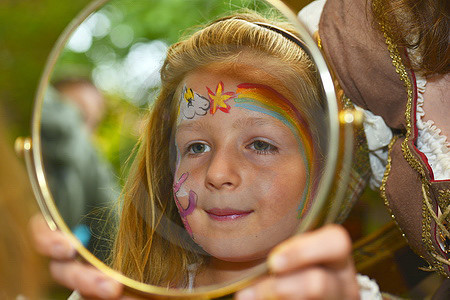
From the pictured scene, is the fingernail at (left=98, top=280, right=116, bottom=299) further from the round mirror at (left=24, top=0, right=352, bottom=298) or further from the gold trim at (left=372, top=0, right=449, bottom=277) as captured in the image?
the gold trim at (left=372, top=0, right=449, bottom=277)

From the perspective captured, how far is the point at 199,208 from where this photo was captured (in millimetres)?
554

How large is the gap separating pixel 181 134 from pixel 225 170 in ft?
0.23

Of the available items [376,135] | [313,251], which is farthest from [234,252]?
[376,135]

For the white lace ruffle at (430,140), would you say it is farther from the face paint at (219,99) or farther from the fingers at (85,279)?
the fingers at (85,279)

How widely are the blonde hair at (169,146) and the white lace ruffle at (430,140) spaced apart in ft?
0.70

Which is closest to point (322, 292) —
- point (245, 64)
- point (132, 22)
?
point (245, 64)

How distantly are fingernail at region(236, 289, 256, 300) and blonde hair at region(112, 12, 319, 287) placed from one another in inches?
4.4

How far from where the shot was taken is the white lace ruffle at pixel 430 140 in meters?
0.64

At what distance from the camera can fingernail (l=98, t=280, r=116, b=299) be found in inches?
18.8

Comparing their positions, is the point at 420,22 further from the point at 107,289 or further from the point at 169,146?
the point at 107,289

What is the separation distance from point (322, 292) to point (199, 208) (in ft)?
0.60

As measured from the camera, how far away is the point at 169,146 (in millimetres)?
558

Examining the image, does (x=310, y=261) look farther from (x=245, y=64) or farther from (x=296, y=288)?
(x=245, y=64)

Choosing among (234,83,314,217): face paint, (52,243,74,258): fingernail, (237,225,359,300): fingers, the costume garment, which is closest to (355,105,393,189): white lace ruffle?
the costume garment
